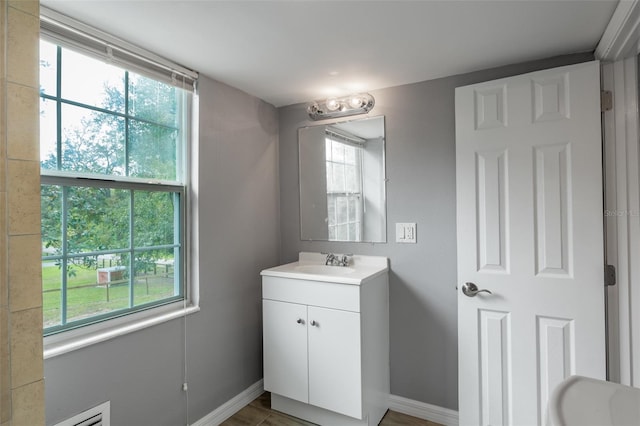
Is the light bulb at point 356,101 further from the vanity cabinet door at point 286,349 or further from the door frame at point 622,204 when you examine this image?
the vanity cabinet door at point 286,349

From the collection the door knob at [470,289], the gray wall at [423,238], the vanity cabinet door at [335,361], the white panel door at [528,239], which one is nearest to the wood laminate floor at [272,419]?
the gray wall at [423,238]

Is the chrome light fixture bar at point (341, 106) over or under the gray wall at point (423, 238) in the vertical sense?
over

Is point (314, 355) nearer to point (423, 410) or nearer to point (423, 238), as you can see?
point (423, 410)

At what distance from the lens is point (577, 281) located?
1677 millimetres

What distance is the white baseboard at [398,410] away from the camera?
2.07m

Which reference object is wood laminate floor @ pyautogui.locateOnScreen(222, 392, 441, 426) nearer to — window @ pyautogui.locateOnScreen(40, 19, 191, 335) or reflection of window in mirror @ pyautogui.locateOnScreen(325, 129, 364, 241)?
window @ pyautogui.locateOnScreen(40, 19, 191, 335)

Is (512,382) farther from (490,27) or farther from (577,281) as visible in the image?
(490,27)

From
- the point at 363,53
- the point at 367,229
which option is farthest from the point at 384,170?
the point at 363,53

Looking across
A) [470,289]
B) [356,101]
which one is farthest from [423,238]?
[356,101]

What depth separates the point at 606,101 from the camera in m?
1.71

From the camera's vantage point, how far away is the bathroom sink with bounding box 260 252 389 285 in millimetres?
2004

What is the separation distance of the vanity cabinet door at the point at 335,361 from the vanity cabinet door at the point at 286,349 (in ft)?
0.20

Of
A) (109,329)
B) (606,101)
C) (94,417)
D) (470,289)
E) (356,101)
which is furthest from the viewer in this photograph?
(356,101)

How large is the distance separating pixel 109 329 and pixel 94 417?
0.38 metres
